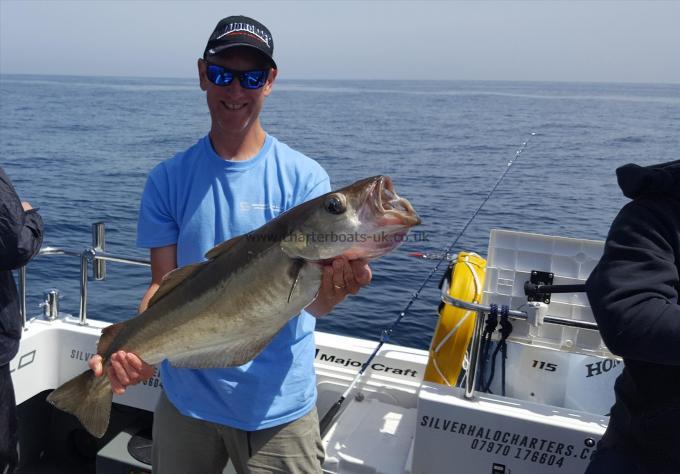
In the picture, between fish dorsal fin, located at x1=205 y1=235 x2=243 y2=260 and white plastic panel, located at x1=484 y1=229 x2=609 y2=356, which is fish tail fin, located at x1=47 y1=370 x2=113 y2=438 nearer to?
fish dorsal fin, located at x1=205 y1=235 x2=243 y2=260

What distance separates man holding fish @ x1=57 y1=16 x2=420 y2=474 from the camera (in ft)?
7.82

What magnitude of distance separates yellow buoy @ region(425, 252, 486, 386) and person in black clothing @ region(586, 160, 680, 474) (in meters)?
2.00

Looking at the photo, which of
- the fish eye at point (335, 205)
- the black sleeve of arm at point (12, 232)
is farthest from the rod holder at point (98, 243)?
the fish eye at point (335, 205)

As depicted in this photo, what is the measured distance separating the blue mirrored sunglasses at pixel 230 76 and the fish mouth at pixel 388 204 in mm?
980

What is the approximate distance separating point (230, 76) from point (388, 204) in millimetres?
1106

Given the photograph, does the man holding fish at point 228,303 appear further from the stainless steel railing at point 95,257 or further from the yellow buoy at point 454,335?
the stainless steel railing at point 95,257

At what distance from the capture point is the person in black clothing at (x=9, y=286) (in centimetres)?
317

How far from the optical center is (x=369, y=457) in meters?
3.98

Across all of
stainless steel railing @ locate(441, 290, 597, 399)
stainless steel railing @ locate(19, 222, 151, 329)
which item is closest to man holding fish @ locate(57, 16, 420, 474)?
stainless steel railing @ locate(441, 290, 597, 399)

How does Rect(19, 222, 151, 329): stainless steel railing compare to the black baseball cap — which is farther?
Rect(19, 222, 151, 329): stainless steel railing

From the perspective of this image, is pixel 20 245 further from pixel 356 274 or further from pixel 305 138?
pixel 305 138

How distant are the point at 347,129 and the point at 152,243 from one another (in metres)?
34.8

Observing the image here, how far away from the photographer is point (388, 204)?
82.0 inches

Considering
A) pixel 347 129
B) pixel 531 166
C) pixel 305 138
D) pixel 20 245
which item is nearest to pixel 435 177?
pixel 531 166
